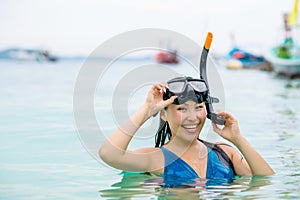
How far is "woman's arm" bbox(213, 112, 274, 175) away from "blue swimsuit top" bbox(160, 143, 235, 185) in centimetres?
20

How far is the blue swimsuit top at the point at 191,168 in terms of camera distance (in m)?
4.05

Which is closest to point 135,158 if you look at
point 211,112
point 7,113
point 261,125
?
point 211,112

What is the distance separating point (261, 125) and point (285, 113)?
2.17 m

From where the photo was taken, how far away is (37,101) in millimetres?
13805

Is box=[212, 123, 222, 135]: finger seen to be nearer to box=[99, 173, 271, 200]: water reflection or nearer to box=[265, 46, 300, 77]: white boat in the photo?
box=[99, 173, 271, 200]: water reflection

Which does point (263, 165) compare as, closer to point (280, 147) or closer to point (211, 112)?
point (211, 112)

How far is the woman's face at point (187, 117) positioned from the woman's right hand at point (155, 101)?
0.75ft

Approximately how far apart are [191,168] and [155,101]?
676 mm


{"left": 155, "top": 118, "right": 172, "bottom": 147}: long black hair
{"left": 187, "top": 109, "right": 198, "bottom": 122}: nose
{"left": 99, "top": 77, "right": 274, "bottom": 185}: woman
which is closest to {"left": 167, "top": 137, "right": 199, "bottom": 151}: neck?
{"left": 99, "top": 77, "right": 274, "bottom": 185}: woman

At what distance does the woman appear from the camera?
3.67 m

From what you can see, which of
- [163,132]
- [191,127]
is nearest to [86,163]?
[163,132]

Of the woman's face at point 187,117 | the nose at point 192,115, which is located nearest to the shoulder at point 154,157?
the woman's face at point 187,117

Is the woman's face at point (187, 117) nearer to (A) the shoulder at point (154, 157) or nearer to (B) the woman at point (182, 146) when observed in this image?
(B) the woman at point (182, 146)

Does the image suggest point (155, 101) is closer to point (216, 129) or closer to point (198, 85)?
point (198, 85)
